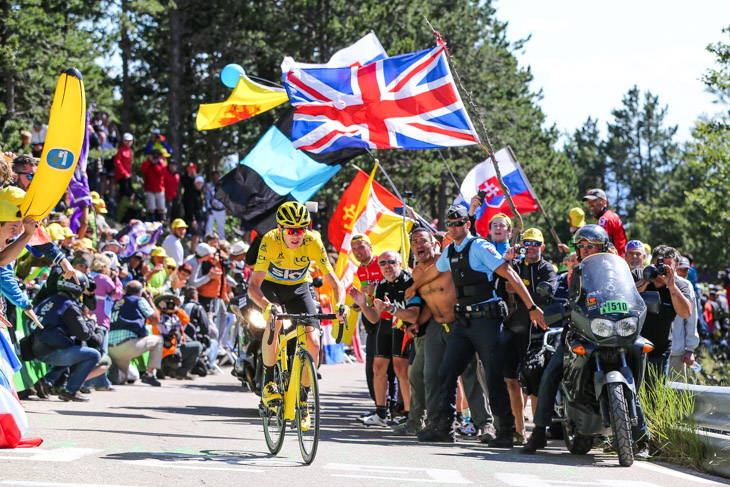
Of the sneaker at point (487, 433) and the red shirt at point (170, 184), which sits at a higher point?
the red shirt at point (170, 184)

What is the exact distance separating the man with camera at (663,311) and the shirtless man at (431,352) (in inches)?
65.3

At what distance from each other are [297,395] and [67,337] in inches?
217

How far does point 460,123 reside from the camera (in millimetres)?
14250

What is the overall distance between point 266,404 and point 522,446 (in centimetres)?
262

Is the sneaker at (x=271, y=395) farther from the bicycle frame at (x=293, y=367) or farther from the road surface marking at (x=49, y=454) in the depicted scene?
the road surface marking at (x=49, y=454)

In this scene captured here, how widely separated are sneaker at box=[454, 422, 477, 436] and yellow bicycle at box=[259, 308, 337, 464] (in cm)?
292

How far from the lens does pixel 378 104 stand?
15.0m

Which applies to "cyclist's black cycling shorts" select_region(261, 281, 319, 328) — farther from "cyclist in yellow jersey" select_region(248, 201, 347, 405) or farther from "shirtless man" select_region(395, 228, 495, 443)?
"shirtless man" select_region(395, 228, 495, 443)

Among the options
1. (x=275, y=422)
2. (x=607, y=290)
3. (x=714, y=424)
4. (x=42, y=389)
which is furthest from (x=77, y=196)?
(x=714, y=424)

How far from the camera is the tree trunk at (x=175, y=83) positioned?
116 ft

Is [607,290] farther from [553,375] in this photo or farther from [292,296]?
[292,296]

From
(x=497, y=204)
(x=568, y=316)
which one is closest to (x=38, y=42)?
(x=497, y=204)

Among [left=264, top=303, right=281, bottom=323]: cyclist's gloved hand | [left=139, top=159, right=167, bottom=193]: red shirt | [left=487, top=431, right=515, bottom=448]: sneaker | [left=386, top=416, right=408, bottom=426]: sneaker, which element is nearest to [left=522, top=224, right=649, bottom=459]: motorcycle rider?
[left=487, top=431, right=515, bottom=448]: sneaker

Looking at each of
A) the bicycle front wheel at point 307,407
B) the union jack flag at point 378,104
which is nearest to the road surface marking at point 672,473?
the bicycle front wheel at point 307,407
